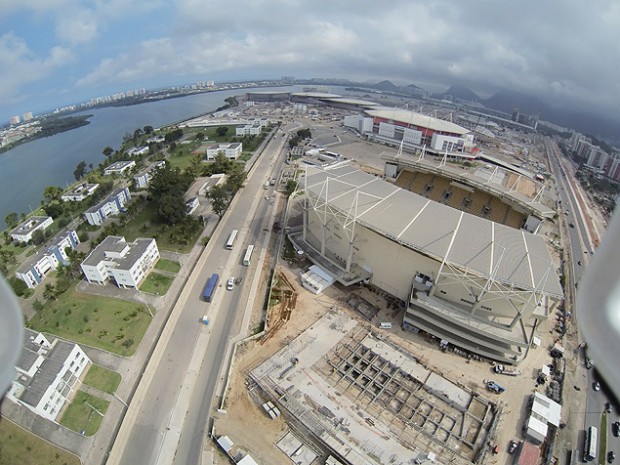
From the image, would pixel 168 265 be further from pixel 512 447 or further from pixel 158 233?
pixel 512 447

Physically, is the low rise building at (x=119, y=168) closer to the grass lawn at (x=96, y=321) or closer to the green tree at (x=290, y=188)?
the green tree at (x=290, y=188)

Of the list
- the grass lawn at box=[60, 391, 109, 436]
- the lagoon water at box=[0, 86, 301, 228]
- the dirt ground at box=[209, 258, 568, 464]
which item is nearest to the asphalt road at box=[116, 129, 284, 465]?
the dirt ground at box=[209, 258, 568, 464]

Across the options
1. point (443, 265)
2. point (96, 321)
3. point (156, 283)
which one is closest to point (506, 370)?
point (443, 265)

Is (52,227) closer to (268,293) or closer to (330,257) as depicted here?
(268,293)

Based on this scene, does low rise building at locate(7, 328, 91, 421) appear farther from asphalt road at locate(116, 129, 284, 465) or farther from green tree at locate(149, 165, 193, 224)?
green tree at locate(149, 165, 193, 224)

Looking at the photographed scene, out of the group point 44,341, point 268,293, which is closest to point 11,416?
point 44,341

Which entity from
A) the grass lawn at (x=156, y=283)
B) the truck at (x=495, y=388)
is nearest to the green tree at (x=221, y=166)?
the grass lawn at (x=156, y=283)

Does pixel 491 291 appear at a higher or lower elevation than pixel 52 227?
higher
